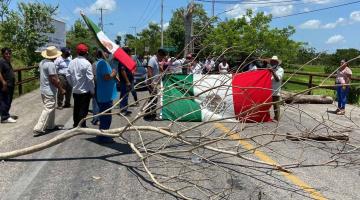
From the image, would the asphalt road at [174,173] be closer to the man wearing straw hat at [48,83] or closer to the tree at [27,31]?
the man wearing straw hat at [48,83]

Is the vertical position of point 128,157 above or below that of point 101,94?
below

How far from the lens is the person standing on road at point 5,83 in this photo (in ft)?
32.9

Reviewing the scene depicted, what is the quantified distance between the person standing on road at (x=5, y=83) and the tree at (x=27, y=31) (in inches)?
538

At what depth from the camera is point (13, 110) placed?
40.8ft

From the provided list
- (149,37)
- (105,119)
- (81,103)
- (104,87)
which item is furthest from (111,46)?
(149,37)

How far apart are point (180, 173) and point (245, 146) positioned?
195 cm

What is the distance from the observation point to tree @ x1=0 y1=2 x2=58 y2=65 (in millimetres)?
23328

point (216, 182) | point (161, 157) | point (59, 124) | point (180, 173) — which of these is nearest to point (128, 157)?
point (161, 157)

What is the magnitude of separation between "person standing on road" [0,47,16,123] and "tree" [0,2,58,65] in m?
13.7

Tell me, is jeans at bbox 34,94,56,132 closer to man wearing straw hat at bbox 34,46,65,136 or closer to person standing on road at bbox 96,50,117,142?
man wearing straw hat at bbox 34,46,65,136

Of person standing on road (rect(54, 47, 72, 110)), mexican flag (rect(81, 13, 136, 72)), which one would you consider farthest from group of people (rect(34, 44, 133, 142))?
person standing on road (rect(54, 47, 72, 110))

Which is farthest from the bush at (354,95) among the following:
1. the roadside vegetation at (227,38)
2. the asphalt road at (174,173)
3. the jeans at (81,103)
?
the jeans at (81,103)

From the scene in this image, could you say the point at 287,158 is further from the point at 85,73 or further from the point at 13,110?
the point at 13,110

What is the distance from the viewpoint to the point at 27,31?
23.6m
